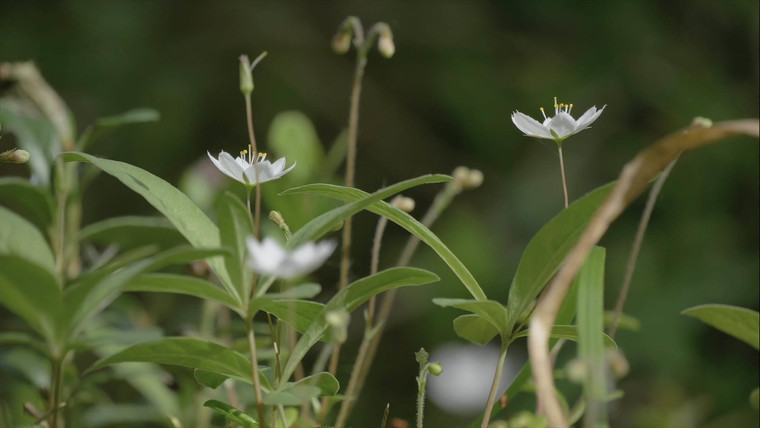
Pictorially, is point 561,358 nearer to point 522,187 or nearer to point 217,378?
point 522,187

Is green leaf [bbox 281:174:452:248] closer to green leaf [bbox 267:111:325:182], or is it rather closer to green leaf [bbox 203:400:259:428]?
green leaf [bbox 203:400:259:428]

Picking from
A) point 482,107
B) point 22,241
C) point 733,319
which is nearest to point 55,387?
point 22,241

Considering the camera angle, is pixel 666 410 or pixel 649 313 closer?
pixel 666 410

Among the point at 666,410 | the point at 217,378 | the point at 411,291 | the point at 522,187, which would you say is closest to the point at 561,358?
the point at 411,291

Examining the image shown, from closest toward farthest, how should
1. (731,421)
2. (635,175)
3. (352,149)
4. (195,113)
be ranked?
(635,175) → (352,149) → (731,421) → (195,113)

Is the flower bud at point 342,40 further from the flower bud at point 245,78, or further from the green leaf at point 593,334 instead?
the green leaf at point 593,334

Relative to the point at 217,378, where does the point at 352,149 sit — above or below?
above

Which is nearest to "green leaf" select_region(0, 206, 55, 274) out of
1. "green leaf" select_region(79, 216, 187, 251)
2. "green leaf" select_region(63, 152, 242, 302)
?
"green leaf" select_region(63, 152, 242, 302)
